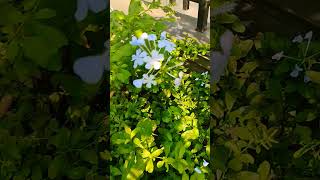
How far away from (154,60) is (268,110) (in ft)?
1.38

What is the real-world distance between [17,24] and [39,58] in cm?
11

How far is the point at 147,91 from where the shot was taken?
66.4 inches

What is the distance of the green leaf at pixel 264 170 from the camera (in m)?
1.52

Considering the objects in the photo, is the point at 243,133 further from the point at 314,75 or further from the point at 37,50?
the point at 37,50

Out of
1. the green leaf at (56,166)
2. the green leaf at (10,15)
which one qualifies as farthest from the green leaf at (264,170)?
the green leaf at (10,15)

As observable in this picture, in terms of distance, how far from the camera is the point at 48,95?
1.45m

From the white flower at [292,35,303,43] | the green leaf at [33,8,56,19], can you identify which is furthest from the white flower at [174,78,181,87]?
the green leaf at [33,8,56,19]

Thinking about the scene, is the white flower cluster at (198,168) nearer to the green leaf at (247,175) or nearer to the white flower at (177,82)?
the green leaf at (247,175)

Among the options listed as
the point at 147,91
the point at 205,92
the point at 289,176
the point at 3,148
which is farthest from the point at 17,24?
the point at 289,176

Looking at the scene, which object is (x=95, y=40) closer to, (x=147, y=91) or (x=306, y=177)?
(x=147, y=91)

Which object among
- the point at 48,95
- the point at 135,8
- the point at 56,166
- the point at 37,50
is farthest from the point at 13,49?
the point at 135,8

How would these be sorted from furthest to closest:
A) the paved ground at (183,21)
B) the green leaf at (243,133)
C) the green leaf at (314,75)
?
the paved ground at (183,21)
the green leaf at (243,133)
the green leaf at (314,75)

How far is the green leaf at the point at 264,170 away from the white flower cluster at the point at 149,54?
0.46m

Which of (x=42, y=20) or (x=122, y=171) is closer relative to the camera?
(x=42, y=20)
